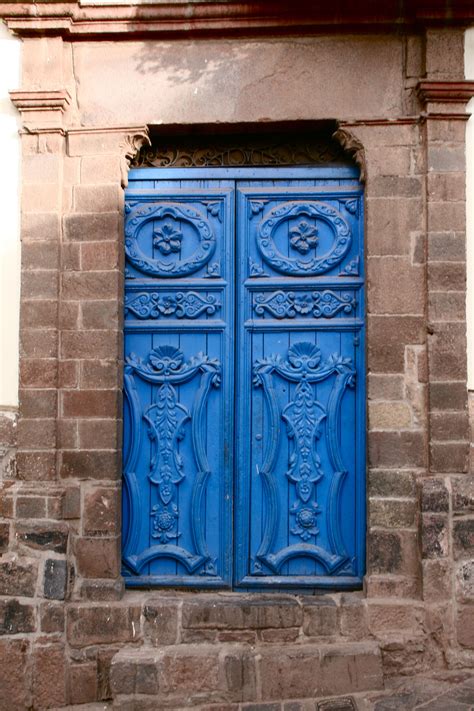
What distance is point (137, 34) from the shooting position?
4.86 meters

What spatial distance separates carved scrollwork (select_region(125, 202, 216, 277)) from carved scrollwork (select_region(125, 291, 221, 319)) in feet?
0.46

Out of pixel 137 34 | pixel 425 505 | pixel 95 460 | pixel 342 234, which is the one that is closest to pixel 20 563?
pixel 95 460

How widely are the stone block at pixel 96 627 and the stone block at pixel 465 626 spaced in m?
1.86

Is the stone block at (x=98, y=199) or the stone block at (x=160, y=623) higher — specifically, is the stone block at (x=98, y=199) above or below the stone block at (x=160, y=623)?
above

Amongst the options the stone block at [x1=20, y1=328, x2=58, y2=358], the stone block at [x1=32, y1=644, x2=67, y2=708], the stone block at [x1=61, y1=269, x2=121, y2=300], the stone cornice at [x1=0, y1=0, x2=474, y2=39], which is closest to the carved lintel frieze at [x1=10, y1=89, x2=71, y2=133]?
the stone cornice at [x1=0, y1=0, x2=474, y2=39]

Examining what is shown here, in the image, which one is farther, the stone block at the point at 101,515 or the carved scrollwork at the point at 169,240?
the carved scrollwork at the point at 169,240

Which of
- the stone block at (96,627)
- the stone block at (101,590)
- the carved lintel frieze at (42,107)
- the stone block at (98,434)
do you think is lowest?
the stone block at (96,627)

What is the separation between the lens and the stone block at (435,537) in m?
4.52

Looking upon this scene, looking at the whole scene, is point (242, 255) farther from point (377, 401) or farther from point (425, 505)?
point (425, 505)

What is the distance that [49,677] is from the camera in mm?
4500

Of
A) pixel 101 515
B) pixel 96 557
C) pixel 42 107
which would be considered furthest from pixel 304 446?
pixel 42 107

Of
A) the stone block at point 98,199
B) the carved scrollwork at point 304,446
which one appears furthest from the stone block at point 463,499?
the stone block at point 98,199

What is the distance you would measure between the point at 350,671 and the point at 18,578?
6.41 feet

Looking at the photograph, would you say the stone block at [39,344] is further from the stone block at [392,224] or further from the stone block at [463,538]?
the stone block at [463,538]
